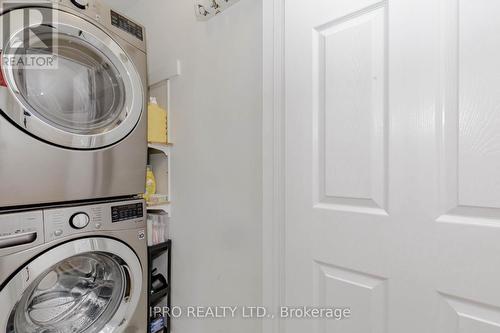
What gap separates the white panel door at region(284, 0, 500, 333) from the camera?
62 cm

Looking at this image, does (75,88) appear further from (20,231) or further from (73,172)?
(20,231)

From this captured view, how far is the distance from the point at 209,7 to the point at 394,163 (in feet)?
3.63

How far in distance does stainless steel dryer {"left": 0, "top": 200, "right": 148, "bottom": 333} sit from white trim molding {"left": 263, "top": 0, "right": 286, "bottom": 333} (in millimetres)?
621

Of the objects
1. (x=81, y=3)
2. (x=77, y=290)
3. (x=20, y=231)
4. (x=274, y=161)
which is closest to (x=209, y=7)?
(x=81, y=3)

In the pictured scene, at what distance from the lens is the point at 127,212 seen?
3.72 feet

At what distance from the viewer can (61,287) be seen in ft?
3.42

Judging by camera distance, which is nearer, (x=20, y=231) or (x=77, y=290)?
(x=20, y=231)

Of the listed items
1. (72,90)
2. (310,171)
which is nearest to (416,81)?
(310,171)

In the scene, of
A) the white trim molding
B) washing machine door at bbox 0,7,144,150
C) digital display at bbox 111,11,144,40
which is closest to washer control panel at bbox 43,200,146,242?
washing machine door at bbox 0,7,144,150

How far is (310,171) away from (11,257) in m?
1.05

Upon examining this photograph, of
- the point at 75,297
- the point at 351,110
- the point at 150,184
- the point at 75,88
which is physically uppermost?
the point at 75,88

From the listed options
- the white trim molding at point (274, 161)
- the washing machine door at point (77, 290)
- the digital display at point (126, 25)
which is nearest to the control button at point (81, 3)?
the digital display at point (126, 25)

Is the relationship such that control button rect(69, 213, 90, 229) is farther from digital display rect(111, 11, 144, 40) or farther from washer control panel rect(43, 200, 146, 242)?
digital display rect(111, 11, 144, 40)

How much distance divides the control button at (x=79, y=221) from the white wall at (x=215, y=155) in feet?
1.71
